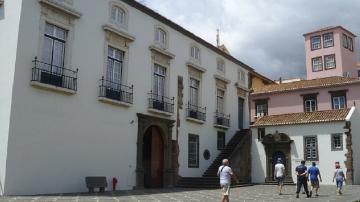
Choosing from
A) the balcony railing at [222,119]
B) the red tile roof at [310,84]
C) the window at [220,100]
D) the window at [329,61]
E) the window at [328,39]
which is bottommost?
the balcony railing at [222,119]

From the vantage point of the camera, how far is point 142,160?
2073 cm

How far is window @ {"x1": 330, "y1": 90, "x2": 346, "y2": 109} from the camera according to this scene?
97.5 ft

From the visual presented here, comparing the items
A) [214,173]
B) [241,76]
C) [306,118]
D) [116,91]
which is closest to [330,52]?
[241,76]

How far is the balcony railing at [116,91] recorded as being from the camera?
18.0m

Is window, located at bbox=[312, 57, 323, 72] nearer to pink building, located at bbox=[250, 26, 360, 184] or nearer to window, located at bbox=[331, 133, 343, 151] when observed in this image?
pink building, located at bbox=[250, 26, 360, 184]

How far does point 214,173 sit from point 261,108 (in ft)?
35.0

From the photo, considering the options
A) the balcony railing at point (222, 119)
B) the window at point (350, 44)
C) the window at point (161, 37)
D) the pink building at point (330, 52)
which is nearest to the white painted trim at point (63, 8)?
the window at point (161, 37)

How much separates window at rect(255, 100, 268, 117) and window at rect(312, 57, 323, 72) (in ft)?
48.3

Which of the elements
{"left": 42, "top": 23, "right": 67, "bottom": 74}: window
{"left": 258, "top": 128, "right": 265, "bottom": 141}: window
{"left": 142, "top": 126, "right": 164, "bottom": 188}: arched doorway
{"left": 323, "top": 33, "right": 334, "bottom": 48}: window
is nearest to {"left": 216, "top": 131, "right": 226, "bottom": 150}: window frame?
{"left": 258, "top": 128, "right": 265, "bottom": 141}: window

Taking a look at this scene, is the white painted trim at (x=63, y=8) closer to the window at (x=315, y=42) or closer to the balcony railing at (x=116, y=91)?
the balcony railing at (x=116, y=91)

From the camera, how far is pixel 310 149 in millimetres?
25516

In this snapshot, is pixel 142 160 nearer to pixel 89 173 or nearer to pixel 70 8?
pixel 89 173

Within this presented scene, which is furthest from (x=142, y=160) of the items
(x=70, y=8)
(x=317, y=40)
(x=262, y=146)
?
(x=317, y=40)

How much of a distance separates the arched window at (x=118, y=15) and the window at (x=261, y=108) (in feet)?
56.0
